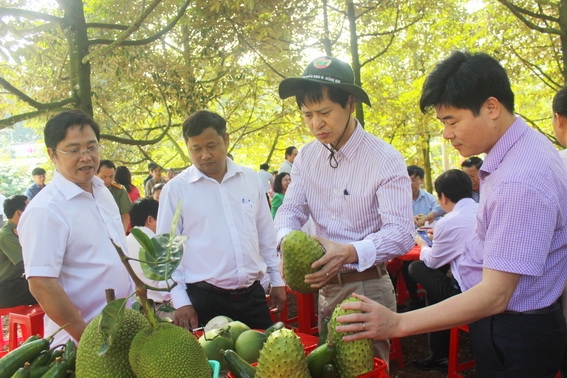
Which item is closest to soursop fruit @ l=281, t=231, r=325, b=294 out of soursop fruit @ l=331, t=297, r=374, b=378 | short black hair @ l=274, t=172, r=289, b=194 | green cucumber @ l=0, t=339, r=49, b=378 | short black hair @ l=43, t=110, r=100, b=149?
soursop fruit @ l=331, t=297, r=374, b=378

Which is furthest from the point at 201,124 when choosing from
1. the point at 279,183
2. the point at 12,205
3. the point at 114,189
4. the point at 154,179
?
the point at 154,179

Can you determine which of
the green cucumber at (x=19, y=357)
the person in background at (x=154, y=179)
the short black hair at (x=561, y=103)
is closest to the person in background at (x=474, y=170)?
the short black hair at (x=561, y=103)

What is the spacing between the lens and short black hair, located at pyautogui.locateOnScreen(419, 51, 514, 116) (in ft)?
5.69

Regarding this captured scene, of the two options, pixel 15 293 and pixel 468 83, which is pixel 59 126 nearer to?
pixel 468 83

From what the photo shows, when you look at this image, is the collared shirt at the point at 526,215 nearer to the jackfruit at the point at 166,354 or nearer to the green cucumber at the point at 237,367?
the green cucumber at the point at 237,367

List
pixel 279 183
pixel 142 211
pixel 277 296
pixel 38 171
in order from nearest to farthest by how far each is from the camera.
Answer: pixel 277 296
pixel 142 211
pixel 279 183
pixel 38 171

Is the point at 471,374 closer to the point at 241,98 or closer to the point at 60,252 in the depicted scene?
the point at 60,252

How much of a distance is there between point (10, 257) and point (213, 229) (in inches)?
115

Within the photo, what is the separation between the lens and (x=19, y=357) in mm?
1537

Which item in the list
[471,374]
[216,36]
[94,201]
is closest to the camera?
[94,201]

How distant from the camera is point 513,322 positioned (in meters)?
1.81

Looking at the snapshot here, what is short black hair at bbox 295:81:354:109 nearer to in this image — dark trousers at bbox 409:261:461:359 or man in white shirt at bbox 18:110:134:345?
man in white shirt at bbox 18:110:134:345

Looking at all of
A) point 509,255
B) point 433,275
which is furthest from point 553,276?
point 433,275

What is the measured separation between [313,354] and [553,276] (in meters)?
0.95
